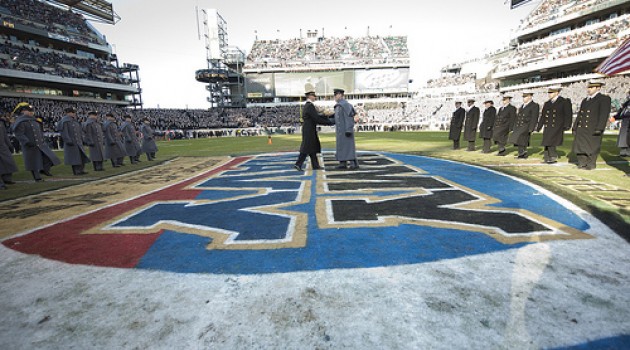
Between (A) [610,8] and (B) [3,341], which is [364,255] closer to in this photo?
(B) [3,341]

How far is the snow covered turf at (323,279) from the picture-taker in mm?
1701

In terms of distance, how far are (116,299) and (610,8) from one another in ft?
176

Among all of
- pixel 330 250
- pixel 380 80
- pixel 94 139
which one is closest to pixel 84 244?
pixel 330 250

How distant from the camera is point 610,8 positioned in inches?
1346

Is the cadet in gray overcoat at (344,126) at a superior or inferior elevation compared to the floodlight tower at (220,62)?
inferior

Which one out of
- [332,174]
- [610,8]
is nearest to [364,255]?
[332,174]

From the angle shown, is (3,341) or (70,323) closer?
(3,341)

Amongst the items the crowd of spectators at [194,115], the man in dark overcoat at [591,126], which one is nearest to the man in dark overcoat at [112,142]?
the man in dark overcoat at [591,126]

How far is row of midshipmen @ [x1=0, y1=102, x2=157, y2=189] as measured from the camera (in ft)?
25.8

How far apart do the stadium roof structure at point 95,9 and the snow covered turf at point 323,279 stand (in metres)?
58.2

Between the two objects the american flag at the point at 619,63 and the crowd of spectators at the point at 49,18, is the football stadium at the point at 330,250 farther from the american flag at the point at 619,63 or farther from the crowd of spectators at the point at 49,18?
the crowd of spectators at the point at 49,18

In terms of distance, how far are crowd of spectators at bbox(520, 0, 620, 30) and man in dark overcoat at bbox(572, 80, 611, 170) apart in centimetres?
4368

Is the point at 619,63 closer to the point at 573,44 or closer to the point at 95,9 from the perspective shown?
the point at 573,44

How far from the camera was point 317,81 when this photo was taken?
52531 mm
